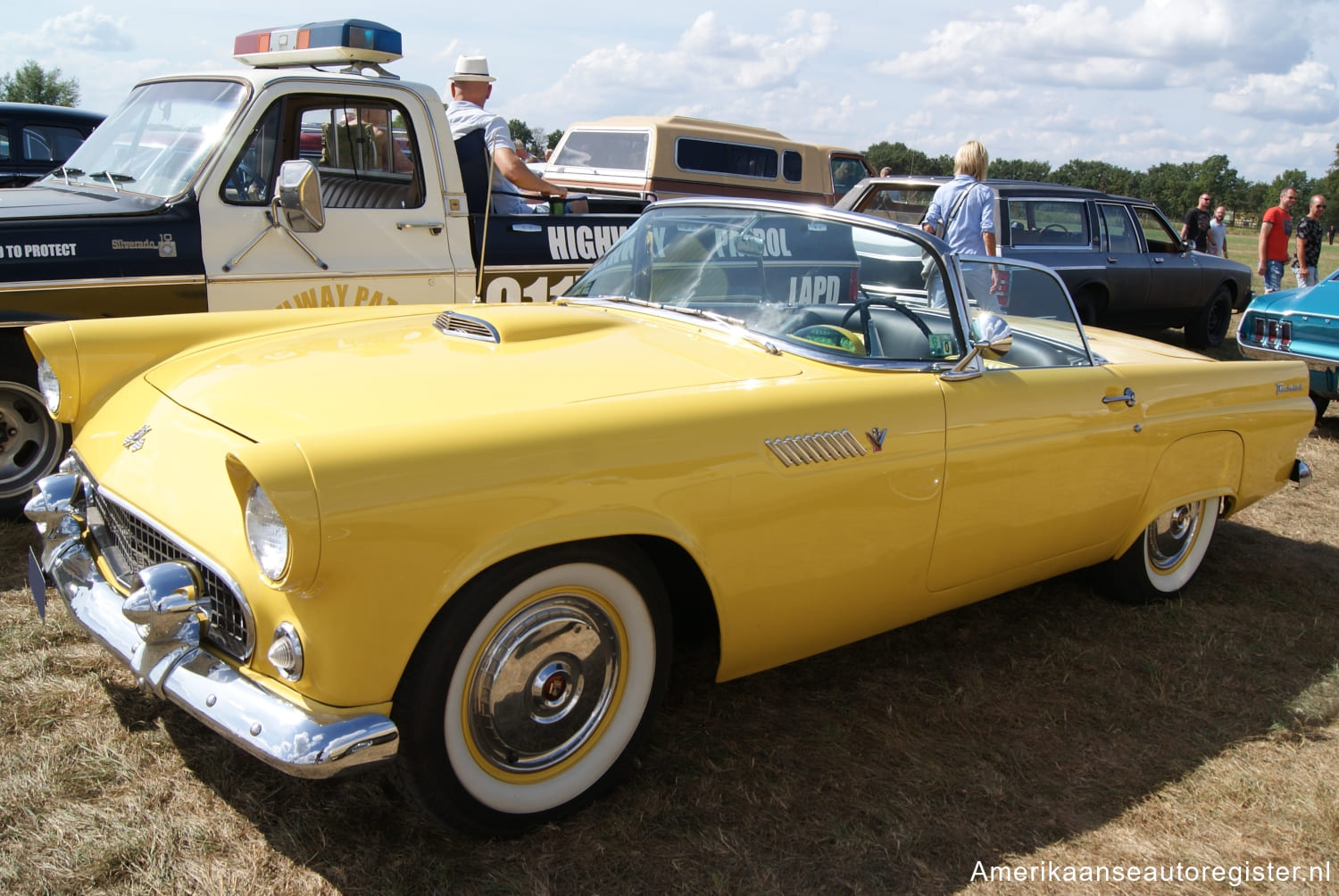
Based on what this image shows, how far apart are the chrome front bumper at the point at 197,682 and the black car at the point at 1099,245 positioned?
23.9 ft

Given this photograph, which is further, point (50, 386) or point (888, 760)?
point (50, 386)

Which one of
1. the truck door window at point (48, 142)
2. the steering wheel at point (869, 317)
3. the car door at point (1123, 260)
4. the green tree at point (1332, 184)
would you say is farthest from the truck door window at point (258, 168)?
the green tree at point (1332, 184)

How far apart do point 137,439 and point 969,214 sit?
16.1ft

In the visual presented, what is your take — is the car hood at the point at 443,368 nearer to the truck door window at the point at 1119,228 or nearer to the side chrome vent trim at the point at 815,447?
the side chrome vent trim at the point at 815,447

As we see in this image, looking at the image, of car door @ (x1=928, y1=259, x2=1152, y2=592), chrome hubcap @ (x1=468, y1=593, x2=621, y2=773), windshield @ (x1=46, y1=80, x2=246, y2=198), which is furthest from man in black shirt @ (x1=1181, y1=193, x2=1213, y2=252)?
chrome hubcap @ (x1=468, y1=593, x2=621, y2=773)

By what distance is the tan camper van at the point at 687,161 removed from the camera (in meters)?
13.0

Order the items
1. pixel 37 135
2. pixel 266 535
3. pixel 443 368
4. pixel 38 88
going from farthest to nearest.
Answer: pixel 38 88 < pixel 37 135 < pixel 443 368 < pixel 266 535

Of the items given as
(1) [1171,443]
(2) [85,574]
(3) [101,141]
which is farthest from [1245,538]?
(3) [101,141]

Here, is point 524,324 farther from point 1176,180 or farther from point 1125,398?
point 1176,180

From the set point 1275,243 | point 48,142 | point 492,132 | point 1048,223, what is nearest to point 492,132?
point 492,132

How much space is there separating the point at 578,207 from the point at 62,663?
159 inches

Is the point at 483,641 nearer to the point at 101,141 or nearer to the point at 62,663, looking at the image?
the point at 62,663

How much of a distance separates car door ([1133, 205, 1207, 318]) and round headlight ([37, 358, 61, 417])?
9831 millimetres

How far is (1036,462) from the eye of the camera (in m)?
3.21
